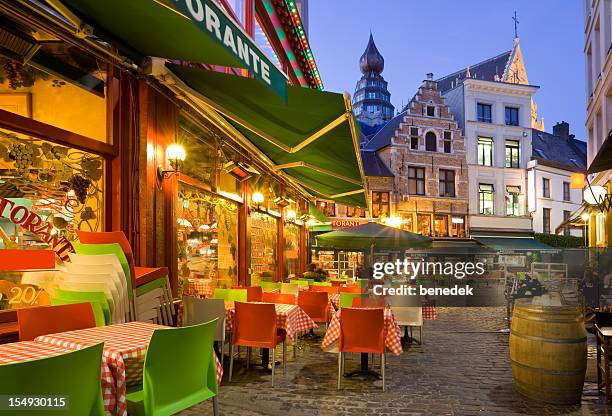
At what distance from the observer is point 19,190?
4.47 m

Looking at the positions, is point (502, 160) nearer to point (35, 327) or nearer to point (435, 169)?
point (435, 169)

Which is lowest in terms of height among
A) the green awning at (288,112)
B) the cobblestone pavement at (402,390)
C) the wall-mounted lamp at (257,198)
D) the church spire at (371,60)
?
the cobblestone pavement at (402,390)

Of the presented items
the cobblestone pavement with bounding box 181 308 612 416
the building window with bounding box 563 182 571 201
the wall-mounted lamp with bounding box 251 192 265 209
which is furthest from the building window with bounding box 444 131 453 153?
the cobblestone pavement with bounding box 181 308 612 416

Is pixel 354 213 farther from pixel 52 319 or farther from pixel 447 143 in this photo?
pixel 52 319

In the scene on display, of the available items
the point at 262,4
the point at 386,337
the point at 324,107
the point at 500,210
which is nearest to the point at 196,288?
the point at 386,337

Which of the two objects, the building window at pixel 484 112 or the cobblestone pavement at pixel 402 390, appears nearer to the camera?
the cobblestone pavement at pixel 402 390

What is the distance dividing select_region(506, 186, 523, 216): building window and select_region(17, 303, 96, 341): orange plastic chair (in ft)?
99.9

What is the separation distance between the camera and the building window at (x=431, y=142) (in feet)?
92.6

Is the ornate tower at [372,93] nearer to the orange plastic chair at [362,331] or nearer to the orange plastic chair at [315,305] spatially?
the orange plastic chair at [315,305]

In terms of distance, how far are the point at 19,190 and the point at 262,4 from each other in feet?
Answer: 28.4

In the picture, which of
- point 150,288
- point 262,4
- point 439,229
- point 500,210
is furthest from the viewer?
point 500,210

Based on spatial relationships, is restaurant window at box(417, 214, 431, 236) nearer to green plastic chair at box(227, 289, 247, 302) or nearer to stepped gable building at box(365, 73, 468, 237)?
stepped gable building at box(365, 73, 468, 237)

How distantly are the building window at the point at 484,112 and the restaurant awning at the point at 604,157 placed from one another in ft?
82.1

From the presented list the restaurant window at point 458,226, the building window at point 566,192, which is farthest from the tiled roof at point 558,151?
the restaurant window at point 458,226
